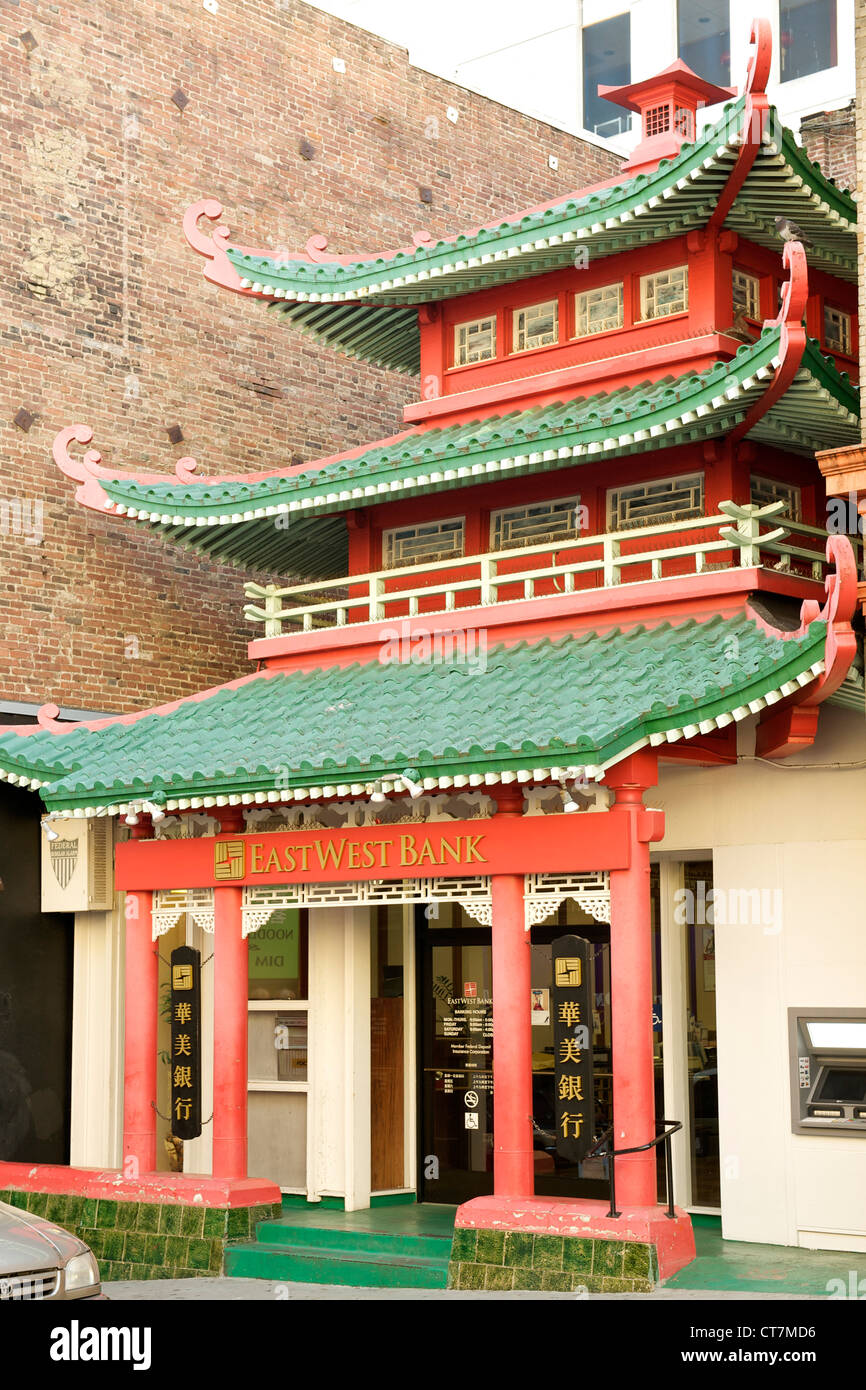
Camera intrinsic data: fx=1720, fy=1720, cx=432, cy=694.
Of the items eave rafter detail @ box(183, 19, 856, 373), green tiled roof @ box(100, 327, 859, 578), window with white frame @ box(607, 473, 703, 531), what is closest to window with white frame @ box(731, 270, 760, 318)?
eave rafter detail @ box(183, 19, 856, 373)

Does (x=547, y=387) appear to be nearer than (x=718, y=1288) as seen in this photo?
No

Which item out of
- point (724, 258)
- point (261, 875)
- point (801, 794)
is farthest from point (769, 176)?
point (261, 875)

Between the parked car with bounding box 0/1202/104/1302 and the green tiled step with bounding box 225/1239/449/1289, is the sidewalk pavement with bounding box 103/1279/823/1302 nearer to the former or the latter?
Result: the green tiled step with bounding box 225/1239/449/1289

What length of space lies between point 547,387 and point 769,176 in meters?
2.80

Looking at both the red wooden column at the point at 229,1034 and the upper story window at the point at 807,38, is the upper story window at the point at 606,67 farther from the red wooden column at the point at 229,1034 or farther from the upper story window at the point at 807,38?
the red wooden column at the point at 229,1034

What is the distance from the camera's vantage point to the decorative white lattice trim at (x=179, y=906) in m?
14.9

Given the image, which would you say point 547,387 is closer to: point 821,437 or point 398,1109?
point 821,437

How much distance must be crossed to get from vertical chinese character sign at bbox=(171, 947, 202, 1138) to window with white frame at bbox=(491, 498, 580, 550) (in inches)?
187

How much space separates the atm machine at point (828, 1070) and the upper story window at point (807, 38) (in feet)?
49.7

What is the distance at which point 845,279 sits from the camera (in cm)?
1622

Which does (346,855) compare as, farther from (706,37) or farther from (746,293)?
(706,37)

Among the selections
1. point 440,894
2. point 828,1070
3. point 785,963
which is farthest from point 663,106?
point 828,1070

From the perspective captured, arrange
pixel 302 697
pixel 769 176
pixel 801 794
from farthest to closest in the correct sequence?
1. pixel 302 697
2. pixel 769 176
3. pixel 801 794

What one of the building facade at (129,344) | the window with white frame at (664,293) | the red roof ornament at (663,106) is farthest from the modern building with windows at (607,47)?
the window with white frame at (664,293)
